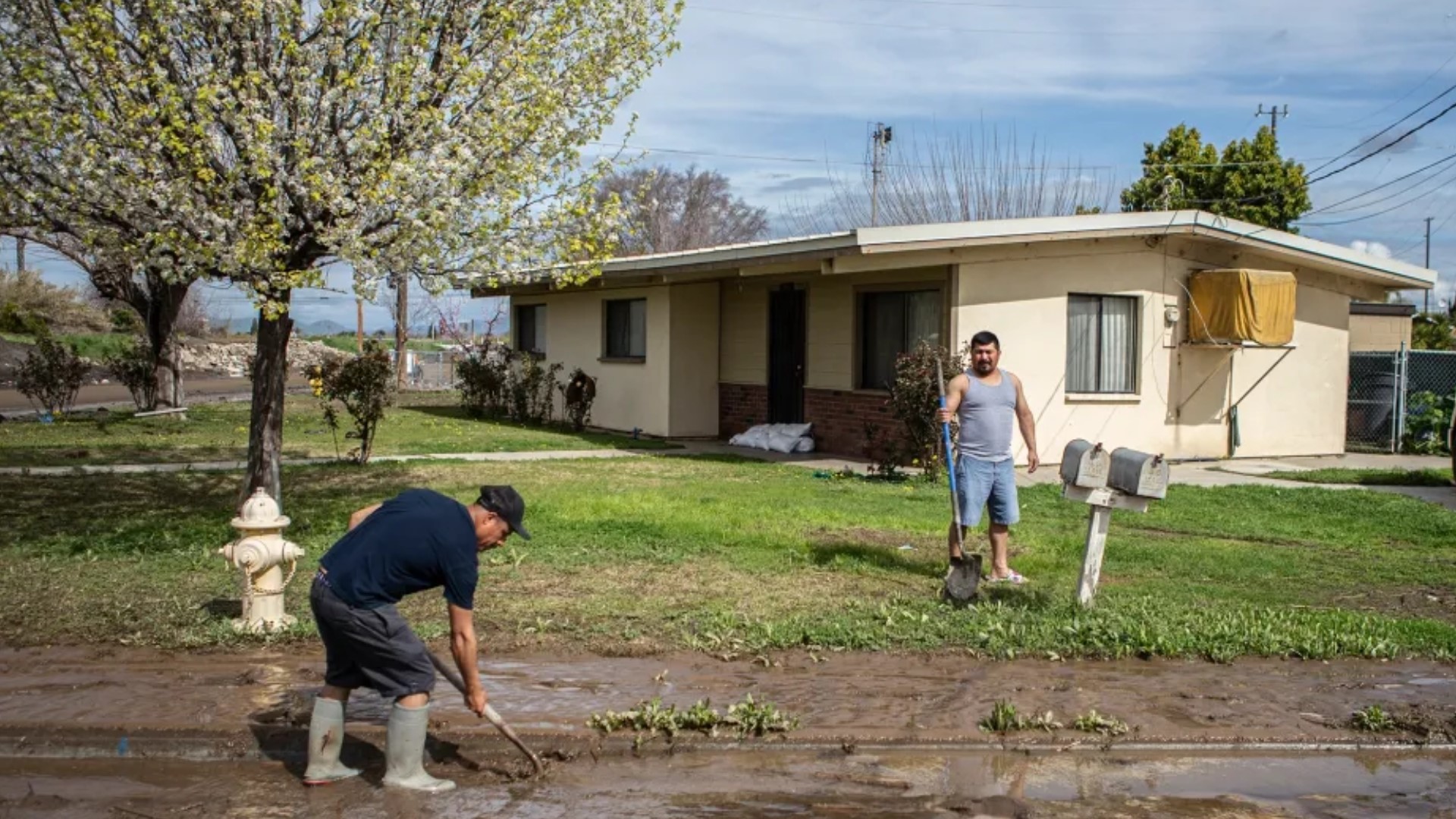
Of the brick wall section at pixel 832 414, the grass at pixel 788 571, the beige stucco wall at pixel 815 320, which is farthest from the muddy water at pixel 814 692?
the beige stucco wall at pixel 815 320

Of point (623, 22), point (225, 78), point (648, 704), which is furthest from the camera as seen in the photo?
point (623, 22)

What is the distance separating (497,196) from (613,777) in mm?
6024

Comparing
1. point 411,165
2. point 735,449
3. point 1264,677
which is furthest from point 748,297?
point 1264,677

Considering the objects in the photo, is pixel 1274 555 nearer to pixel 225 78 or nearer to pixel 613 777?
pixel 613 777

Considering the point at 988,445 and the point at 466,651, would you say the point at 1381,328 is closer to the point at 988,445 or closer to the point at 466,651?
the point at 988,445

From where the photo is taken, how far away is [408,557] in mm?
5266

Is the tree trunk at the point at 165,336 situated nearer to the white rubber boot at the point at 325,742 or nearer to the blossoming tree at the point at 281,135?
the blossoming tree at the point at 281,135

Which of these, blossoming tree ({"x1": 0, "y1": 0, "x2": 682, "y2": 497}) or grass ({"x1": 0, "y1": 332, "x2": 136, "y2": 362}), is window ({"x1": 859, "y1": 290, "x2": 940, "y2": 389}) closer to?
blossoming tree ({"x1": 0, "y1": 0, "x2": 682, "y2": 497})

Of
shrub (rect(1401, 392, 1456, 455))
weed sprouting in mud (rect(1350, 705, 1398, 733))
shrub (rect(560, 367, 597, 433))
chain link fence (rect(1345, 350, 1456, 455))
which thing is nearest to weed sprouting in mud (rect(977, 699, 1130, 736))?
weed sprouting in mud (rect(1350, 705, 1398, 733))

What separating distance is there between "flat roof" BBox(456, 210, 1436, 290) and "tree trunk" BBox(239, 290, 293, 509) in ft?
7.73

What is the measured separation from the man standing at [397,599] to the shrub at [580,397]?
16292 mm

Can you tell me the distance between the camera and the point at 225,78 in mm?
9609

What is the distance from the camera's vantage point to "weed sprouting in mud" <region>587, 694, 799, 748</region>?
6137mm

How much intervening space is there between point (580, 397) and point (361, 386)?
6992 mm
